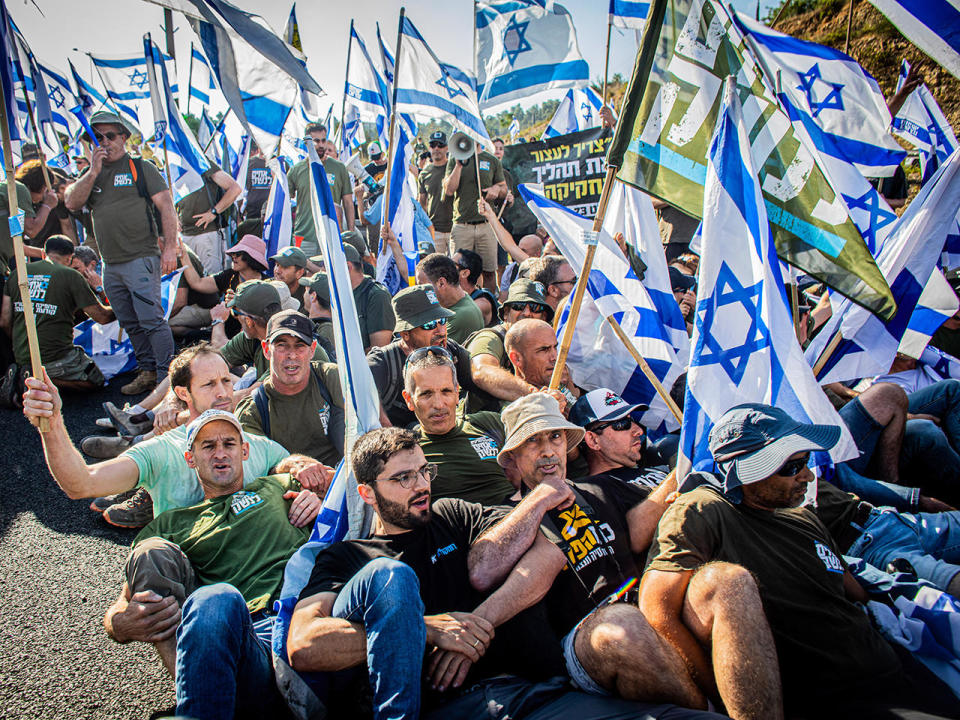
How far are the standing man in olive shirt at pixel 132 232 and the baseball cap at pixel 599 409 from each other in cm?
447

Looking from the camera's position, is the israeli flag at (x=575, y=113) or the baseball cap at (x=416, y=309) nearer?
the baseball cap at (x=416, y=309)

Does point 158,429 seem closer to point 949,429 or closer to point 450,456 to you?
point 450,456

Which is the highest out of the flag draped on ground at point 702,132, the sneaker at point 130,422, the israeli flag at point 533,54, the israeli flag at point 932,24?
the israeli flag at point 533,54

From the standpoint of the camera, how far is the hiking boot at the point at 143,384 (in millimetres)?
6691

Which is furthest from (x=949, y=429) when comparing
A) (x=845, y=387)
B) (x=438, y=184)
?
(x=438, y=184)

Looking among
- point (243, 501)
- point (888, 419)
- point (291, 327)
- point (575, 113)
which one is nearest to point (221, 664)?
point (243, 501)

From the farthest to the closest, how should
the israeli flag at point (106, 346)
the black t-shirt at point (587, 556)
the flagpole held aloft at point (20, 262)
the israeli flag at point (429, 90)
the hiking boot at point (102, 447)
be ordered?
the israeli flag at point (106, 346) < the israeli flag at point (429, 90) < the hiking boot at point (102, 447) < the black t-shirt at point (587, 556) < the flagpole held aloft at point (20, 262)

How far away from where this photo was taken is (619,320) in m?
4.26

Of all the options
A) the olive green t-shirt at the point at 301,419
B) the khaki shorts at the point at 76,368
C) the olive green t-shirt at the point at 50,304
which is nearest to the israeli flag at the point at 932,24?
the olive green t-shirt at the point at 301,419

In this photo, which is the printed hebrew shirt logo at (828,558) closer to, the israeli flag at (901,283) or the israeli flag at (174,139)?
the israeli flag at (901,283)

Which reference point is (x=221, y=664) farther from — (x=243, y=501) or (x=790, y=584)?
(x=790, y=584)

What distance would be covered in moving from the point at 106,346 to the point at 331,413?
4604 mm

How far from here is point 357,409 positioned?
10.9 feet

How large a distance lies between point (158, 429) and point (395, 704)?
2964 mm
